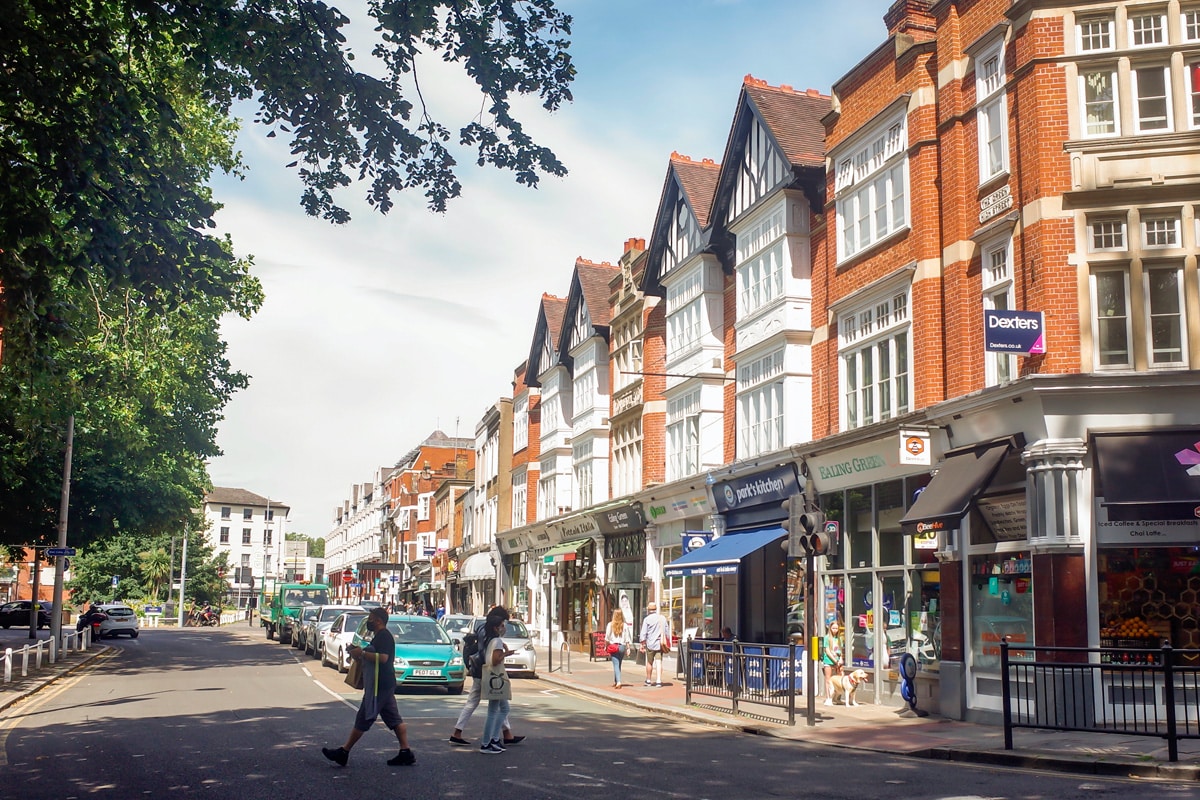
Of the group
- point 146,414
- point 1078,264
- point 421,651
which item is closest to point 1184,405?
point 1078,264

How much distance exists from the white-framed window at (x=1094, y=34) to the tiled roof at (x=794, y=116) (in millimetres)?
7678

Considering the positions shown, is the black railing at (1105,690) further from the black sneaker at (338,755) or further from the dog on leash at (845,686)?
the black sneaker at (338,755)

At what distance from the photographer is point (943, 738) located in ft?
51.3

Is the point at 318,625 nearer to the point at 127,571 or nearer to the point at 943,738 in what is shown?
the point at 943,738

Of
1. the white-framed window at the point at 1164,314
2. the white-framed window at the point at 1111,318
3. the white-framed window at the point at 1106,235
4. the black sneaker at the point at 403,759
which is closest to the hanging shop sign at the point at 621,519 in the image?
the white-framed window at the point at 1111,318

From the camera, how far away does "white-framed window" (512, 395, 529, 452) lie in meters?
51.5

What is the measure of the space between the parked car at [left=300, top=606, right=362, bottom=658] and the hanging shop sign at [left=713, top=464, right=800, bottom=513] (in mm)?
12904

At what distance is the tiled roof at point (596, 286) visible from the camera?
135 ft

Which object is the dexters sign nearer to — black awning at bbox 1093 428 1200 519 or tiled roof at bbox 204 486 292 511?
black awning at bbox 1093 428 1200 519

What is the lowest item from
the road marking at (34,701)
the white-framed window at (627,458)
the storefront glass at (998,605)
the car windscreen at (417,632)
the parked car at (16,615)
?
the parked car at (16,615)

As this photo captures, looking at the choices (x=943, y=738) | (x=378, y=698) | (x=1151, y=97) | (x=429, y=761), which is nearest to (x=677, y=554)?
(x=943, y=738)

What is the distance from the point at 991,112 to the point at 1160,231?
3.67 meters

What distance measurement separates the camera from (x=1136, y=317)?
55.4ft

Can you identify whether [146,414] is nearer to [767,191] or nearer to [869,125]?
[767,191]
